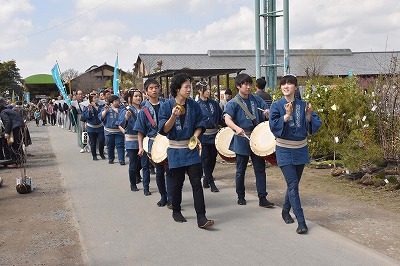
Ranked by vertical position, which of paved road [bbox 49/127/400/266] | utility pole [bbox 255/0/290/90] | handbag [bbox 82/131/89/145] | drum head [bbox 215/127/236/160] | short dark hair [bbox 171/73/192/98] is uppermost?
utility pole [bbox 255/0/290/90]

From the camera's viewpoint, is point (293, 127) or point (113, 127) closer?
point (293, 127)

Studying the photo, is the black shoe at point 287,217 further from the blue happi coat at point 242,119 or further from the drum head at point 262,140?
the blue happi coat at point 242,119

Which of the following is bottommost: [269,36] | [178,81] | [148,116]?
[148,116]

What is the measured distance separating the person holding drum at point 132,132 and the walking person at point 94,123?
140 inches

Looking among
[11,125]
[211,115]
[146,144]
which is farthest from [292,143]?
[11,125]

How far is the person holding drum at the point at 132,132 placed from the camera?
8.14 metres

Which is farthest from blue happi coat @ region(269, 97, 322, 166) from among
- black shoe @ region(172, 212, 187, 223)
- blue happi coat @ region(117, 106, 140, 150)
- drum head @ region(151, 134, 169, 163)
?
blue happi coat @ region(117, 106, 140, 150)

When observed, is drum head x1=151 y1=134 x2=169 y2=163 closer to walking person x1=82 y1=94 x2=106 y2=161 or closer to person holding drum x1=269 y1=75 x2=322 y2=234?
person holding drum x1=269 y1=75 x2=322 y2=234

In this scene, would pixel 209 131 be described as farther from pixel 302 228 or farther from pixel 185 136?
pixel 302 228

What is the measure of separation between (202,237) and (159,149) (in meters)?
1.77

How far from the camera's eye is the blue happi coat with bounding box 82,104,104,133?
12.6 meters

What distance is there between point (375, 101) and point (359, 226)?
3898 millimetres

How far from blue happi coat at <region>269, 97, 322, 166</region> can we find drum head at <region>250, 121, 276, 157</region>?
688mm

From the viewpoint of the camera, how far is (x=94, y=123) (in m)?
12.7
